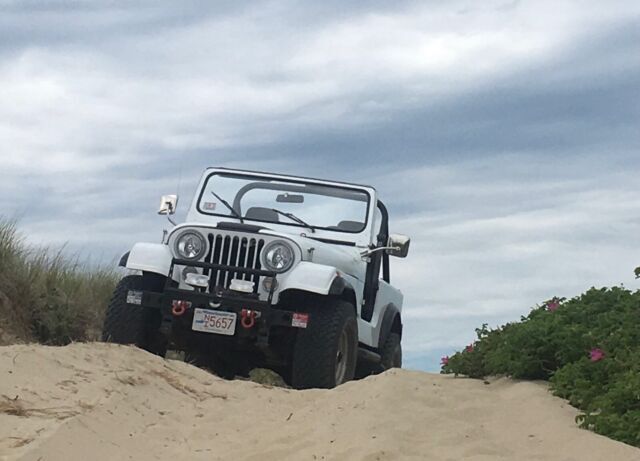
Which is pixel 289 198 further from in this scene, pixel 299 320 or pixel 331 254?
pixel 299 320

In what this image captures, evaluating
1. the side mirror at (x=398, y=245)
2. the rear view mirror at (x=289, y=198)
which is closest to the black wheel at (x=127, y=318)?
the rear view mirror at (x=289, y=198)

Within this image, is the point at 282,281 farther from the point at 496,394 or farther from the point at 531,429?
the point at 531,429

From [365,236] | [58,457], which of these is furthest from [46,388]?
[365,236]

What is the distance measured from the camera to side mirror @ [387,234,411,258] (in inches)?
396

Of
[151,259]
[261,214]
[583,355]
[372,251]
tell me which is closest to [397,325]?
[372,251]

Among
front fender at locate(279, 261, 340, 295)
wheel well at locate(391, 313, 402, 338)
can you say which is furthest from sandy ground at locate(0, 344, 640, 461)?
wheel well at locate(391, 313, 402, 338)

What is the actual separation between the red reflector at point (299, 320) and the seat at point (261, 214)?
1836 millimetres

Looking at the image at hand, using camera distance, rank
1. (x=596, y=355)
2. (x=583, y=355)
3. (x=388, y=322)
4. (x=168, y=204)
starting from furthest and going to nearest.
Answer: (x=388, y=322) < (x=168, y=204) < (x=583, y=355) < (x=596, y=355)

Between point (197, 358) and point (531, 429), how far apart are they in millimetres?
4495

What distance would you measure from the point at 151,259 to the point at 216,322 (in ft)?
2.70

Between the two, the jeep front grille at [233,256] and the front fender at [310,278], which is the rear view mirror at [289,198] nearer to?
the jeep front grille at [233,256]

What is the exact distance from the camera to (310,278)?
337 inches

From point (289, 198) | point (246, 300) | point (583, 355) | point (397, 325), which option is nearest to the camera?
point (583, 355)

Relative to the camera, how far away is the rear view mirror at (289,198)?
34.5 feet
